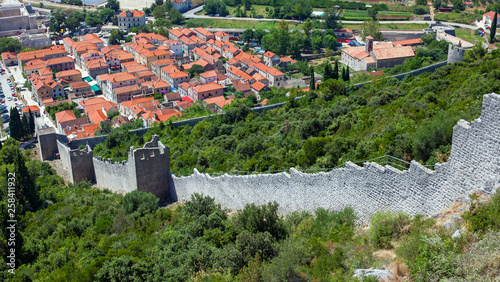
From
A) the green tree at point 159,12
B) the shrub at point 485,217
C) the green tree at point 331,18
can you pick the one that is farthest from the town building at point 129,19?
the shrub at point 485,217

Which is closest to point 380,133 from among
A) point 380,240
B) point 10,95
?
point 380,240

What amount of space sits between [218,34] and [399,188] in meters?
69.8

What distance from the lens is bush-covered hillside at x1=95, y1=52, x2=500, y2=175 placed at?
14695 mm

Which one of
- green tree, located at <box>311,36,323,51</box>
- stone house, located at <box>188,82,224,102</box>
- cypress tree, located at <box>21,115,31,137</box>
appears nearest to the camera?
cypress tree, located at <box>21,115,31,137</box>

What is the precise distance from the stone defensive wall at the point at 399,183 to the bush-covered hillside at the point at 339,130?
61.1 inches

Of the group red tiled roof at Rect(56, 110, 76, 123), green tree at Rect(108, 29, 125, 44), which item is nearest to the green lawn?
green tree at Rect(108, 29, 125, 44)

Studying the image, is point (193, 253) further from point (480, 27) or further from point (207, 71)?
point (480, 27)

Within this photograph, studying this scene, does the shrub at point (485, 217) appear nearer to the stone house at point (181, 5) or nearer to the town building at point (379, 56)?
the town building at point (379, 56)

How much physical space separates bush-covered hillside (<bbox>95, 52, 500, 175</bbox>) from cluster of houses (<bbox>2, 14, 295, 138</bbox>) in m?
13.9

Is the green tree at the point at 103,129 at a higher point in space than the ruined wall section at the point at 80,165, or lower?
lower

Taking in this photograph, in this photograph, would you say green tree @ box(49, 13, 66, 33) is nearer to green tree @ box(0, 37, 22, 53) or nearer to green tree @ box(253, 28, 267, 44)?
green tree @ box(0, 37, 22, 53)

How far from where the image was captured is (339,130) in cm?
2244

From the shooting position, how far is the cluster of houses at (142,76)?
1987 inches

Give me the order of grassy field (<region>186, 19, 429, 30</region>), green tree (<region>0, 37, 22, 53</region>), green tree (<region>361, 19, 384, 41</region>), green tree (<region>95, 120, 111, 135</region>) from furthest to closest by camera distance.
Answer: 1. grassy field (<region>186, 19, 429, 30</region>)
2. green tree (<region>0, 37, 22, 53</region>)
3. green tree (<region>361, 19, 384, 41</region>)
4. green tree (<region>95, 120, 111, 135</region>)
